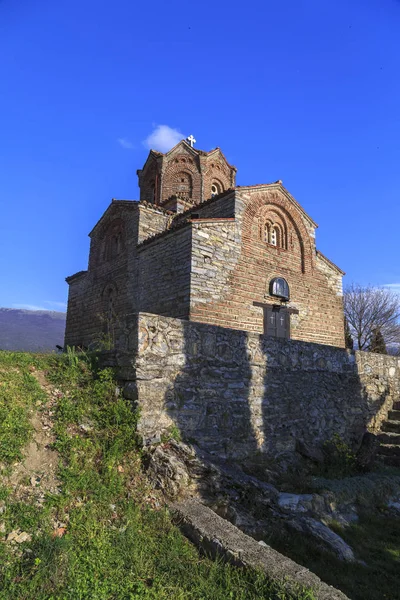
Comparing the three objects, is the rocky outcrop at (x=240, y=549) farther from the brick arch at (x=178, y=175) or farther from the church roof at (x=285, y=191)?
the brick arch at (x=178, y=175)

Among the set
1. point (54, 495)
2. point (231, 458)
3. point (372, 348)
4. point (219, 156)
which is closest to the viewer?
point (54, 495)

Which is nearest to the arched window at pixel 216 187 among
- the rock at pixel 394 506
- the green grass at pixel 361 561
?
the rock at pixel 394 506

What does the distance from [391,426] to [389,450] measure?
1.55m

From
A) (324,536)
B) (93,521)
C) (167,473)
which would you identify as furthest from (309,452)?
(93,521)

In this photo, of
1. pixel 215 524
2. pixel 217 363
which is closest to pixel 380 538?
pixel 215 524

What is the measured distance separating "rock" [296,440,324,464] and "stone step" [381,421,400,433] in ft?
11.7

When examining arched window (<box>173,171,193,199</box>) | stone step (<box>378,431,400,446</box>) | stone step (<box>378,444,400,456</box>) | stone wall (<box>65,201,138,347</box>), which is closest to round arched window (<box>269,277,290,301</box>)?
stone wall (<box>65,201,138,347</box>)

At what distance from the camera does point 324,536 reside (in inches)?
182

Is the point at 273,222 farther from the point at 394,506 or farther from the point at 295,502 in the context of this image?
the point at 295,502

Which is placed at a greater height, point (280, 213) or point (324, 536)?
point (280, 213)

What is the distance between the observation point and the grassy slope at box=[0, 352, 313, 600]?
3.01 metres

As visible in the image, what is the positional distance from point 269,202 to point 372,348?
51.1 ft

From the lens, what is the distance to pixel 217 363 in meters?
6.58

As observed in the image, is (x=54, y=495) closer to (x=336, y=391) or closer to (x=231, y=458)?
(x=231, y=458)
